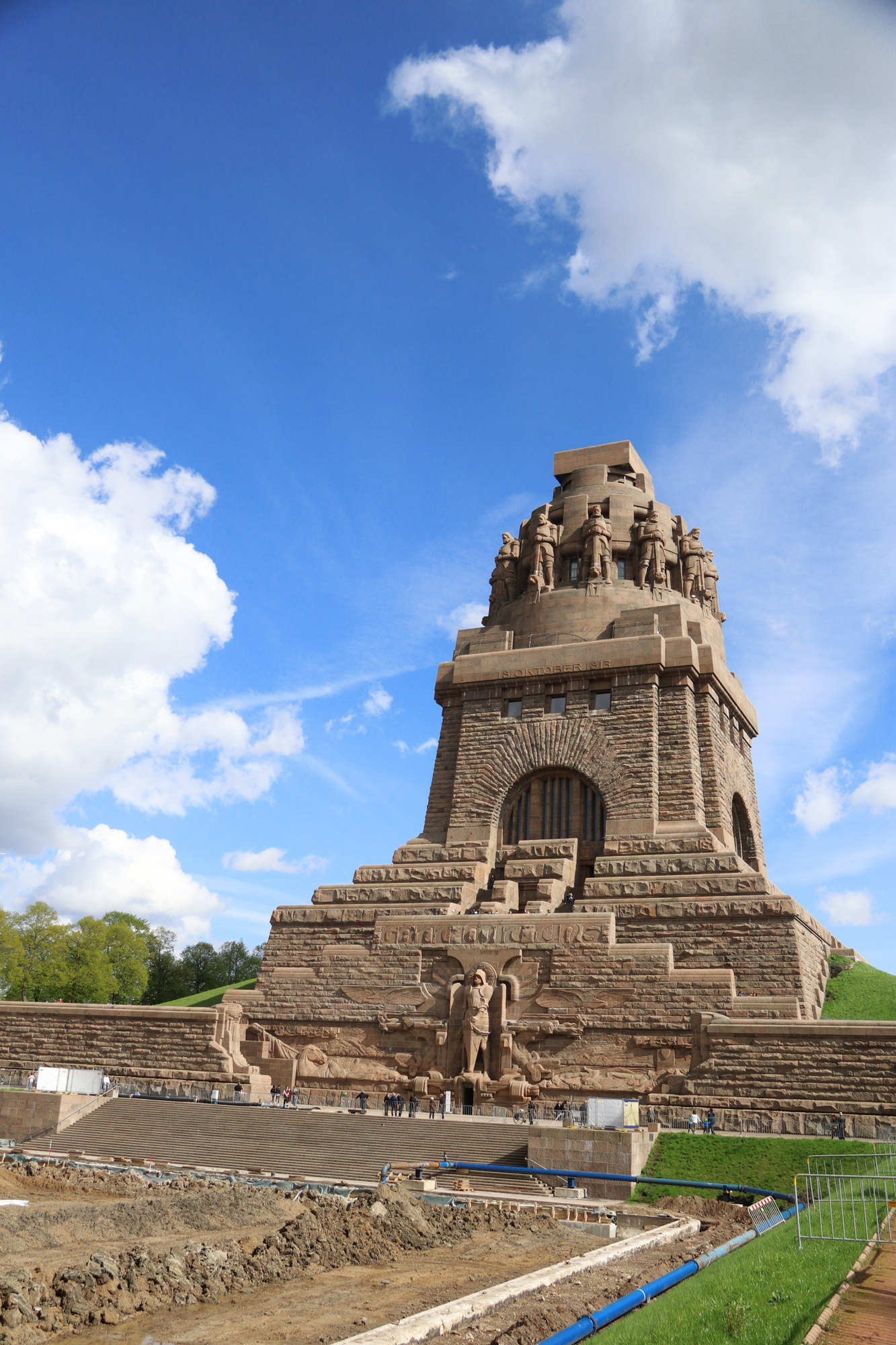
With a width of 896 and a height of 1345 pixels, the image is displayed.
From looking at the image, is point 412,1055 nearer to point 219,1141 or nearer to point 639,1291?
point 219,1141

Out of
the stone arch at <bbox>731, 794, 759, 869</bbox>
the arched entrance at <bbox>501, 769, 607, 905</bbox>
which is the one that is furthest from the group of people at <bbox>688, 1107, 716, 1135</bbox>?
the stone arch at <bbox>731, 794, 759, 869</bbox>

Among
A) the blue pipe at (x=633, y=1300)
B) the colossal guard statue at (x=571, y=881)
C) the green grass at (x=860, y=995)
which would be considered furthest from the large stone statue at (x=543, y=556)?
the blue pipe at (x=633, y=1300)

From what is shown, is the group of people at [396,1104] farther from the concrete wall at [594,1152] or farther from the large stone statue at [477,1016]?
the concrete wall at [594,1152]

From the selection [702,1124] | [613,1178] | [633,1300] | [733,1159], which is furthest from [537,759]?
[633,1300]

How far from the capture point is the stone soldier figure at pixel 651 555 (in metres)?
38.0

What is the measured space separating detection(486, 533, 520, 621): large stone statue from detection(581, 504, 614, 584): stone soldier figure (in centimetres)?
319

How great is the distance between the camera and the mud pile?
367 inches

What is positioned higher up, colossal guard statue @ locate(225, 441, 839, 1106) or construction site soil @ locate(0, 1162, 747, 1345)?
colossal guard statue @ locate(225, 441, 839, 1106)

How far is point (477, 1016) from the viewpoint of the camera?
25.9m

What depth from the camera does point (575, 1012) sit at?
83.9 feet

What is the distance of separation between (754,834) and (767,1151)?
20392 mm

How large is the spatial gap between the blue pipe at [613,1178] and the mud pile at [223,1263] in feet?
10.5

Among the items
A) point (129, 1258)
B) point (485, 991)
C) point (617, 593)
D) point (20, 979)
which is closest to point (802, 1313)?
point (129, 1258)

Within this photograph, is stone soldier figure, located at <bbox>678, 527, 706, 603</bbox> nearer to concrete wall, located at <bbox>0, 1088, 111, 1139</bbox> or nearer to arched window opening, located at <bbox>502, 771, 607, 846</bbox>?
arched window opening, located at <bbox>502, 771, 607, 846</bbox>
